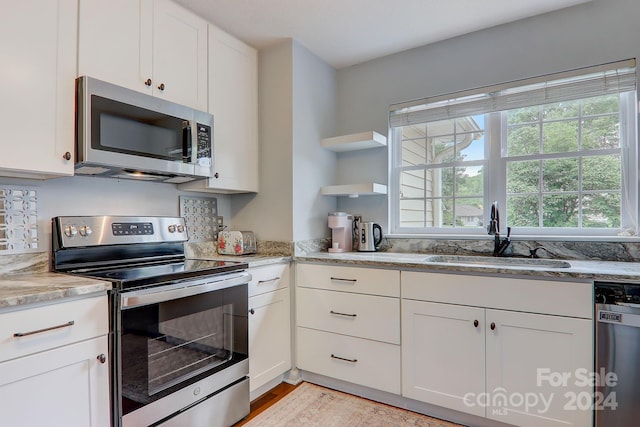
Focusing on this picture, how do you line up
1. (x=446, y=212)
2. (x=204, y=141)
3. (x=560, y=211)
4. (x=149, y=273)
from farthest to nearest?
(x=446, y=212), (x=560, y=211), (x=204, y=141), (x=149, y=273)

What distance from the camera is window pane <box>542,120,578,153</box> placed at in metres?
2.26

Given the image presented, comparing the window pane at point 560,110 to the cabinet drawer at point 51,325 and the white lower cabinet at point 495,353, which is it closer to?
the white lower cabinet at point 495,353

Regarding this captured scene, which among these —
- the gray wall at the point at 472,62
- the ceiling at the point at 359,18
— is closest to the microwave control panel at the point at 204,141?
the ceiling at the point at 359,18

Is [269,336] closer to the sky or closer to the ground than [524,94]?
closer to the ground

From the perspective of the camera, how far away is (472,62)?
246 cm

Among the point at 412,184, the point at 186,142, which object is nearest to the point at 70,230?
the point at 186,142

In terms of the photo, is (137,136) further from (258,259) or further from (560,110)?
(560,110)

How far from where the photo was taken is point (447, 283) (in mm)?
1903

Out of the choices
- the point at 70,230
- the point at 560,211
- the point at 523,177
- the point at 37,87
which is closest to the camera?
the point at 37,87

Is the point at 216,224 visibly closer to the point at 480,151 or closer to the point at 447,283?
the point at 447,283

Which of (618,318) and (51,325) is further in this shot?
(618,318)

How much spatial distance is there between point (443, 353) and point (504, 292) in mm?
466

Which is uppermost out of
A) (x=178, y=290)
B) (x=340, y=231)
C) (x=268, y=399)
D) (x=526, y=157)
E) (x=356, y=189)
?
(x=526, y=157)

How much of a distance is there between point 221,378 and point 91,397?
2.06ft
